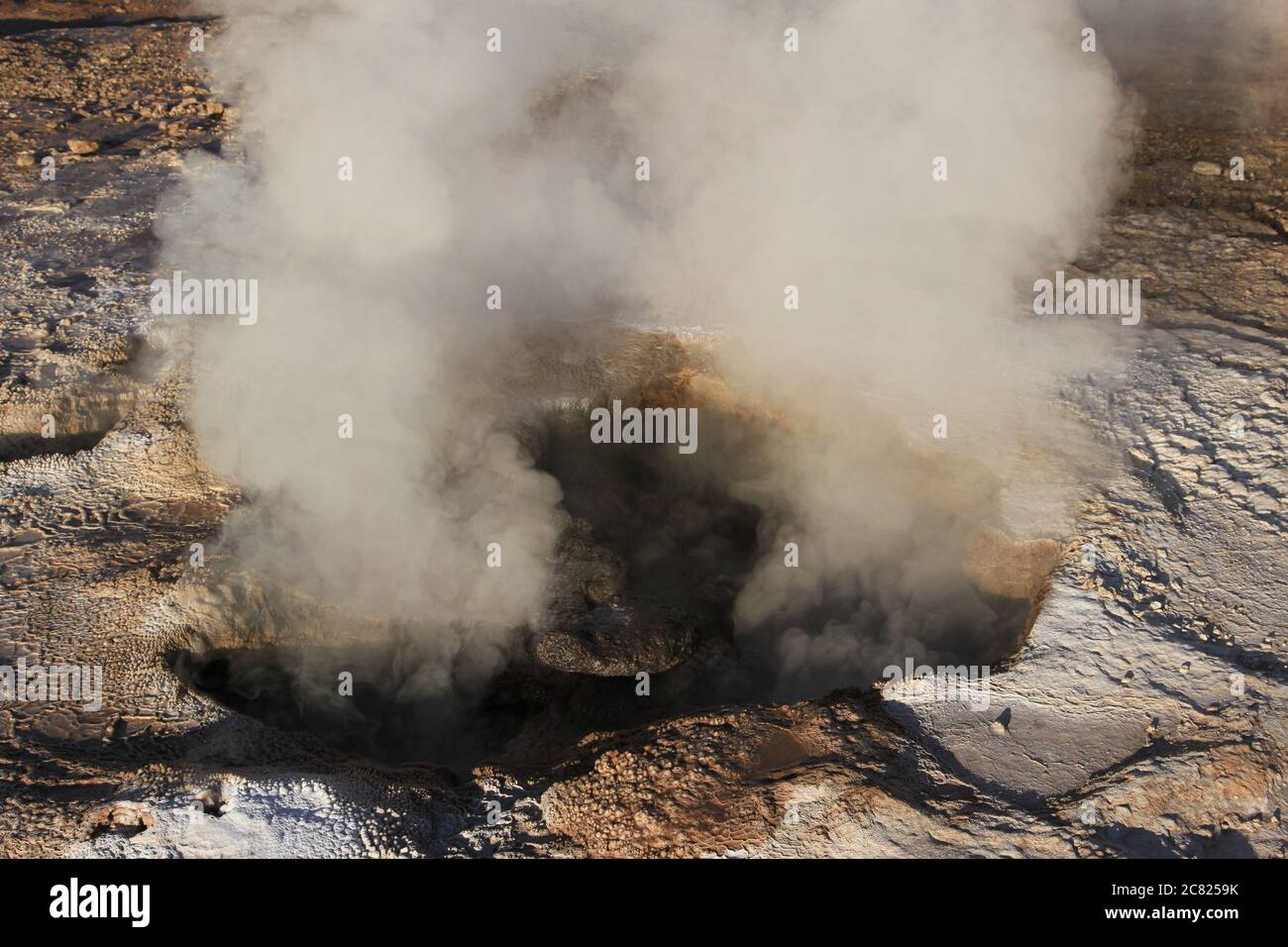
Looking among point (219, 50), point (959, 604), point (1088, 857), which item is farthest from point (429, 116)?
point (1088, 857)

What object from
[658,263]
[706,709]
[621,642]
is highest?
[658,263]

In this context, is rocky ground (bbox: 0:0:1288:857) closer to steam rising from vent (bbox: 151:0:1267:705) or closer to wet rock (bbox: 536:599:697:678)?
wet rock (bbox: 536:599:697:678)

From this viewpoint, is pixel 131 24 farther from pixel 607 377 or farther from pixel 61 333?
pixel 607 377

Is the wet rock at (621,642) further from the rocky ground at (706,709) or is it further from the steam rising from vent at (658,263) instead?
the steam rising from vent at (658,263)

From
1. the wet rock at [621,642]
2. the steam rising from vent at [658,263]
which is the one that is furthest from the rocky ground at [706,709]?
the steam rising from vent at [658,263]

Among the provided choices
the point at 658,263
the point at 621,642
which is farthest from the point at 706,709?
the point at 658,263

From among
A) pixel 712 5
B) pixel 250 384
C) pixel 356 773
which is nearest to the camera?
pixel 356 773

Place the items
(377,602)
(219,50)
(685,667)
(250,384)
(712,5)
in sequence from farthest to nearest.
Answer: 1. (219,50)
2. (712,5)
3. (250,384)
4. (685,667)
5. (377,602)

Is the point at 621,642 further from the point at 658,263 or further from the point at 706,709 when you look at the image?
the point at 658,263
